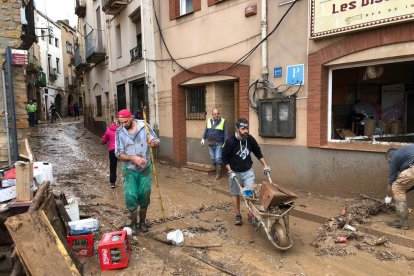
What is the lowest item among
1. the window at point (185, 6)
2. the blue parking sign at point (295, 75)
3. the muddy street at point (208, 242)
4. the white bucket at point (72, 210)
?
the muddy street at point (208, 242)

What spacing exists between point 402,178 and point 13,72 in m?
7.21

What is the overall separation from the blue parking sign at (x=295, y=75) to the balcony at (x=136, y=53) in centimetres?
689

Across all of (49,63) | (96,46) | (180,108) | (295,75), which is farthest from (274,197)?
(49,63)

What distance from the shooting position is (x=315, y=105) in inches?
277

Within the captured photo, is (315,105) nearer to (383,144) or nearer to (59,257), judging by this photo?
(383,144)

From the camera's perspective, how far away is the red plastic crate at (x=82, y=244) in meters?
4.61

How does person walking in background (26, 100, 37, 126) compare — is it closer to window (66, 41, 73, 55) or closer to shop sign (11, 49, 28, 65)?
shop sign (11, 49, 28, 65)

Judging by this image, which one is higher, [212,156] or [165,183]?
[212,156]

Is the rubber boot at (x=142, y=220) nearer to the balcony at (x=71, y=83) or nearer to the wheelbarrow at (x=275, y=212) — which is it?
the wheelbarrow at (x=275, y=212)

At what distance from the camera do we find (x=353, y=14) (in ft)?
20.5

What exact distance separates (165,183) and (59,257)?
17.4ft

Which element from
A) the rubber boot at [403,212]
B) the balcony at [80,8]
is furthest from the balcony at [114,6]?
the rubber boot at [403,212]

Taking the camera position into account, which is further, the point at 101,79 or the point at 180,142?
the point at 101,79

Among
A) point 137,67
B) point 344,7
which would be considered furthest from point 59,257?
point 137,67
